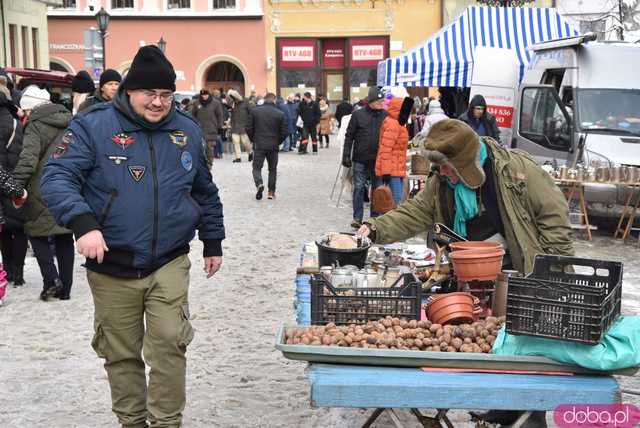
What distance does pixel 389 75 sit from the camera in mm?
18641

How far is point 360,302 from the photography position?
394 cm

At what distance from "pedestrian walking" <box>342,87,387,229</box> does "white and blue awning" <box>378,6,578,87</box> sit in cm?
614

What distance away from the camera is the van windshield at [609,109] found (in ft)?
A: 42.0

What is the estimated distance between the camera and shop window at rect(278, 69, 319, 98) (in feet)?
133

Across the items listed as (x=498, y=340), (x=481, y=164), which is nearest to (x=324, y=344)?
(x=498, y=340)

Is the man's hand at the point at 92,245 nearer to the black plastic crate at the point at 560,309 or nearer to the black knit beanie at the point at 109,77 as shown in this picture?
the black plastic crate at the point at 560,309

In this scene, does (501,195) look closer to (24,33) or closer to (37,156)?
(37,156)

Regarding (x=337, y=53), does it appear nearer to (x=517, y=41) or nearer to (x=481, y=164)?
(x=517, y=41)

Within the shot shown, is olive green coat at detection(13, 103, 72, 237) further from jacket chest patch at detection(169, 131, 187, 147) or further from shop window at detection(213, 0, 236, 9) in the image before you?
shop window at detection(213, 0, 236, 9)

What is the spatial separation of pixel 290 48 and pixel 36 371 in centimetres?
3574

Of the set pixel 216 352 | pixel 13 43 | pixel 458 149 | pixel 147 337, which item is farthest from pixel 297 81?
pixel 147 337

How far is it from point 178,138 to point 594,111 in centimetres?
984

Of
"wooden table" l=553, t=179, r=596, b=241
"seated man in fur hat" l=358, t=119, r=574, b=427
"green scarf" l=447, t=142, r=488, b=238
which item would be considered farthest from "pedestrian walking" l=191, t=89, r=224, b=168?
"seated man in fur hat" l=358, t=119, r=574, b=427

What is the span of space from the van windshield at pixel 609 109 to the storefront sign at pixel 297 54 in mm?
28308
